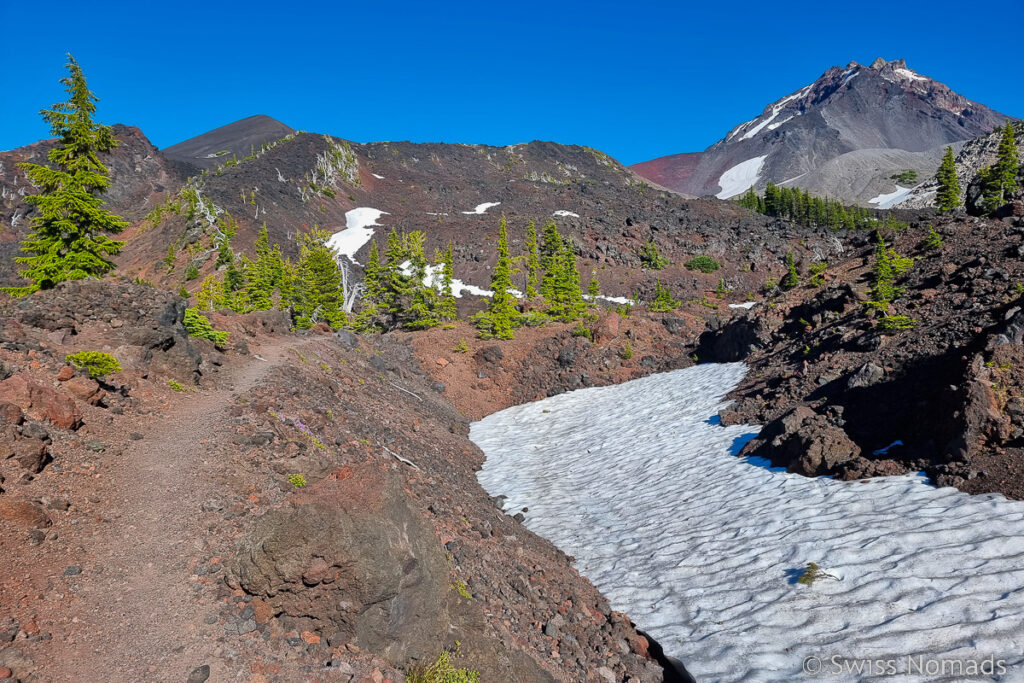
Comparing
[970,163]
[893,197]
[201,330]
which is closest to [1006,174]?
[201,330]

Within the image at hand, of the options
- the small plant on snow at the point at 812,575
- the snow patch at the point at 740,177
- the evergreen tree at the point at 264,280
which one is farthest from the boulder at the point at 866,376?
the snow patch at the point at 740,177

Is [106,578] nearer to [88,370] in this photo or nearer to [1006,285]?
[88,370]

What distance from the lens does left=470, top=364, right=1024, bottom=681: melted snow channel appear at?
19.1 feet

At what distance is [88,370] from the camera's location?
32.2 ft

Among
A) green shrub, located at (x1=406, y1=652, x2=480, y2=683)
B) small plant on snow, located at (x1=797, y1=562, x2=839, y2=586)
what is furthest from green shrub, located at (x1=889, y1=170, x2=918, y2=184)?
green shrub, located at (x1=406, y1=652, x2=480, y2=683)

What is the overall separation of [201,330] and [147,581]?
12.3 metres

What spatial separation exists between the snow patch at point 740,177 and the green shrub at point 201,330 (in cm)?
17260

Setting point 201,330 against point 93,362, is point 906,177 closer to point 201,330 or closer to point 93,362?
point 201,330

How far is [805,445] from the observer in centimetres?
1049

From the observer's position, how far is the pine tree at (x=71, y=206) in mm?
16422

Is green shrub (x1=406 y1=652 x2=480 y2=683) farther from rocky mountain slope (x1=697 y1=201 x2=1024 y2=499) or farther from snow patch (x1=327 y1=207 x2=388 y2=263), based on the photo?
snow patch (x1=327 y1=207 x2=388 y2=263)

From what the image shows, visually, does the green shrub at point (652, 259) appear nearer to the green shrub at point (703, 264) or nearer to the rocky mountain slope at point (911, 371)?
the green shrub at point (703, 264)

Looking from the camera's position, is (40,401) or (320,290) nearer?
(40,401)

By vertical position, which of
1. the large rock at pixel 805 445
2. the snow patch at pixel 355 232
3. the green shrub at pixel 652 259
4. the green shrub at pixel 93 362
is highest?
the snow patch at pixel 355 232
